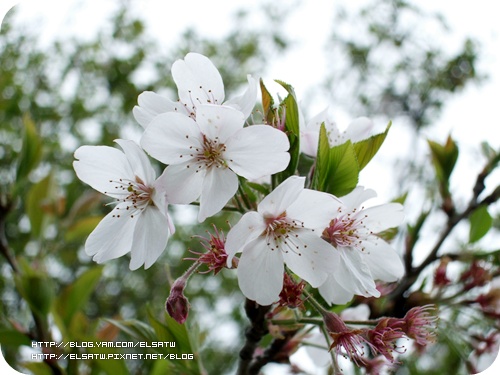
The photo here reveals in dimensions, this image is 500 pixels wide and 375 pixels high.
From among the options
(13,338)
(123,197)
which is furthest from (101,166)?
(13,338)

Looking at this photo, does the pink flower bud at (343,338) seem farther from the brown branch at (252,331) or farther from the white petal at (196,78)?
the white petal at (196,78)

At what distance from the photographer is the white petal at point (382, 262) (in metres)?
0.72

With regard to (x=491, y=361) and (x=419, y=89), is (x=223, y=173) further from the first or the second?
(x=419, y=89)

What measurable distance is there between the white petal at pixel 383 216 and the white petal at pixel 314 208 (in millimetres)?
108

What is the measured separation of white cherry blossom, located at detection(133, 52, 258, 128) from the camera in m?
0.68

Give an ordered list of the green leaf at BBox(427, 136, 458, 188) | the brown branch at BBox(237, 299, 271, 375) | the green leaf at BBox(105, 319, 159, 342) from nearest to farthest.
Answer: the brown branch at BBox(237, 299, 271, 375), the green leaf at BBox(105, 319, 159, 342), the green leaf at BBox(427, 136, 458, 188)

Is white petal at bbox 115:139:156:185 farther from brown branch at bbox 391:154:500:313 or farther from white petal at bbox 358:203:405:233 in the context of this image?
brown branch at bbox 391:154:500:313

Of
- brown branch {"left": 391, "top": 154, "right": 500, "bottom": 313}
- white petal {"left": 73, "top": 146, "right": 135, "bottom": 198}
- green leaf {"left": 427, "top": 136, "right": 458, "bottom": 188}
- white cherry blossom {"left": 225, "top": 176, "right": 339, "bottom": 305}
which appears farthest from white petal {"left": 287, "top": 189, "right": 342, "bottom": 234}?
green leaf {"left": 427, "top": 136, "right": 458, "bottom": 188}

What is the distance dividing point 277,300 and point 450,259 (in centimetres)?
A: 52

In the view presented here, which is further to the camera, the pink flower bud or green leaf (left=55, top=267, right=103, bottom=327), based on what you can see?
green leaf (left=55, top=267, right=103, bottom=327)

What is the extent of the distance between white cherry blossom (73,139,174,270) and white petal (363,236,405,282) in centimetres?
27

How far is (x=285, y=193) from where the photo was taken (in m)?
0.60

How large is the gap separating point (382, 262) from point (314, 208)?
17 cm

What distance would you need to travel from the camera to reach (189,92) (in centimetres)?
71
